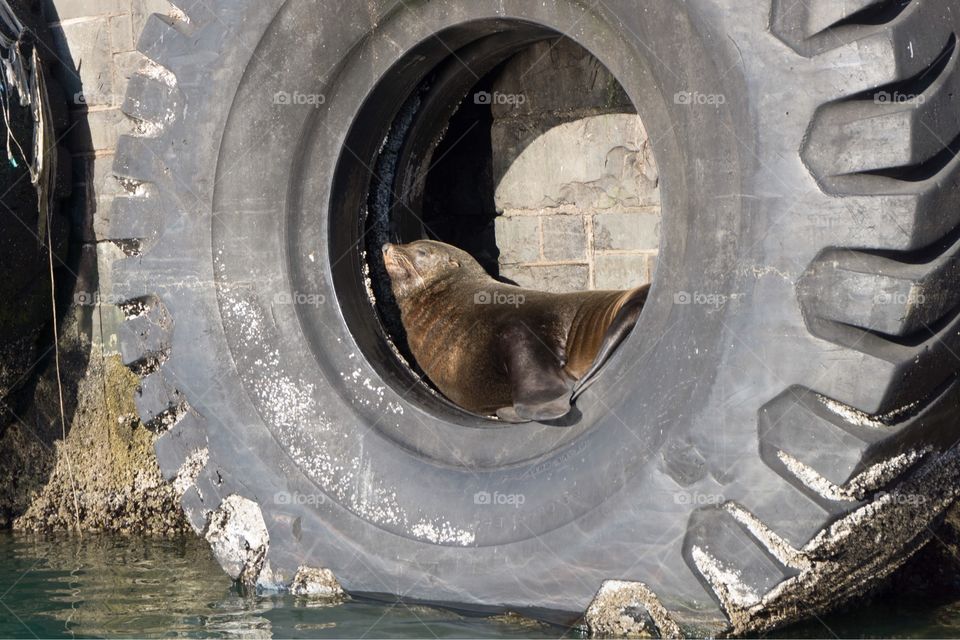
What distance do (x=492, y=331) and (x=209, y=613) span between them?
1.49 meters

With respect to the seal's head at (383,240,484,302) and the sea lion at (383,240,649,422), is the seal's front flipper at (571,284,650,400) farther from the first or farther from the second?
the seal's head at (383,240,484,302)

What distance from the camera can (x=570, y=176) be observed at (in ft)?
16.6

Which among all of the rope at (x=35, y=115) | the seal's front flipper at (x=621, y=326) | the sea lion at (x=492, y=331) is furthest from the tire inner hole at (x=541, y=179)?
the rope at (x=35, y=115)

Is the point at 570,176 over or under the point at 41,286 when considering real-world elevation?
over

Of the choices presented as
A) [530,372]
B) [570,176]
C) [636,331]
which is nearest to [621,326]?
[530,372]

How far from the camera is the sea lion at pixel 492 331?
13.8 ft

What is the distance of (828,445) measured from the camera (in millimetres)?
2777

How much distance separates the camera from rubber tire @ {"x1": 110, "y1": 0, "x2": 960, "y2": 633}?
274 centimetres

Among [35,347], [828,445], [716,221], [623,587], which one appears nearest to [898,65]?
[716,221]

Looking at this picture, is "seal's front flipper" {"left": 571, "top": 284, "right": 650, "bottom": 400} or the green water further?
"seal's front flipper" {"left": 571, "top": 284, "right": 650, "bottom": 400}

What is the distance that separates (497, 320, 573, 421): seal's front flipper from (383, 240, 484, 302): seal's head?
38 centimetres

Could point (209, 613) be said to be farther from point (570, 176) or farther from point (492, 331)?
point (570, 176)

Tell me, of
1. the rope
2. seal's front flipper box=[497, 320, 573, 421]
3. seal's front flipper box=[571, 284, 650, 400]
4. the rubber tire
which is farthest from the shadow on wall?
seal's front flipper box=[571, 284, 650, 400]

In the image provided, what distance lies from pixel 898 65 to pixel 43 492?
3.77 meters
